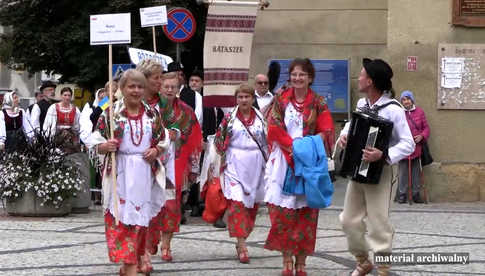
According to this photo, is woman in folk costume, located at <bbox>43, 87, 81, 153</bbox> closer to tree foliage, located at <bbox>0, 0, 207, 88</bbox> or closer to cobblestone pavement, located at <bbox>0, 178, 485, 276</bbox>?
cobblestone pavement, located at <bbox>0, 178, 485, 276</bbox>

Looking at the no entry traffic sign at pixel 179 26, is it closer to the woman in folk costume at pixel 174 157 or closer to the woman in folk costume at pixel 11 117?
the woman in folk costume at pixel 11 117

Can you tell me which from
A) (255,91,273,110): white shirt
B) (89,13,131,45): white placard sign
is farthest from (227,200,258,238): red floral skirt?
(255,91,273,110): white shirt

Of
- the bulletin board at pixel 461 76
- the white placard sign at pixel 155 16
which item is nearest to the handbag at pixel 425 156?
the bulletin board at pixel 461 76

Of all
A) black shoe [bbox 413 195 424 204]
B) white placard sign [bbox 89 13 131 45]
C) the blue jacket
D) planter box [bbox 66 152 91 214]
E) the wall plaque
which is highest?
the wall plaque

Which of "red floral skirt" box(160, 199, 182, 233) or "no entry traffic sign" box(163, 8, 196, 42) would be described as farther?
"no entry traffic sign" box(163, 8, 196, 42)

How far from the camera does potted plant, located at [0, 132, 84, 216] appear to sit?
43.9 feet

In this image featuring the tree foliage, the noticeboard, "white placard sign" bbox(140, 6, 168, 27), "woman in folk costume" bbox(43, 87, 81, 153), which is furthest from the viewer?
the tree foliage

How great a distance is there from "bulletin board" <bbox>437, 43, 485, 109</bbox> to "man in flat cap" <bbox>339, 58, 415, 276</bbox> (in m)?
7.54

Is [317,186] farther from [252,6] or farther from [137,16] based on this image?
[137,16]

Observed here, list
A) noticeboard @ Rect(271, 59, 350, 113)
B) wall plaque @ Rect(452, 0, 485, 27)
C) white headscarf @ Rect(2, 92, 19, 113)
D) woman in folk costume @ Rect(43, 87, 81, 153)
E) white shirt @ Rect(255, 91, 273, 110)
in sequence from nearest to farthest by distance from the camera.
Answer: white shirt @ Rect(255, 91, 273, 110)
woman in folk costume @ Rect(43, 87, 81, 153)
wall plaque @ Rect(452, 0, 485, 27)
white headscarf @ Rect(2, 92, 19, 113)
noticeboard @ Rect(271, 59, 350, 113)

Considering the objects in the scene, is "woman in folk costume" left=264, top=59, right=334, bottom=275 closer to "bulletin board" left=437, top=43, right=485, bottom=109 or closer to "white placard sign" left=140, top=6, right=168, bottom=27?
"white placard sign" left=140, top=6, right=168, bottom=27

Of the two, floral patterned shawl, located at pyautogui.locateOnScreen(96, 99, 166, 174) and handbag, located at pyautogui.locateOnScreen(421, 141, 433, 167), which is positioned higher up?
floral patterned shawl, located at pyautogui.locateOnScreen(96, 99, 166, 174)

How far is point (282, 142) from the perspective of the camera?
348 inches

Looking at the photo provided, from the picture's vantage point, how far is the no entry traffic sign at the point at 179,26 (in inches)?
622
